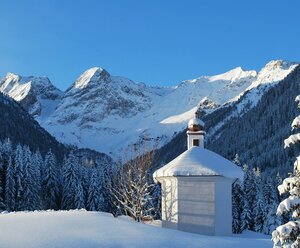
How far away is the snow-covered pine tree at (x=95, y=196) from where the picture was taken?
182 feet

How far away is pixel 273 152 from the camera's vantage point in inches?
6083

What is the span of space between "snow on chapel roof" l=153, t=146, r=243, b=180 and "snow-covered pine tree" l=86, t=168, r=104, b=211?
99.7ft

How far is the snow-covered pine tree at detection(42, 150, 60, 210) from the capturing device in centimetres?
5444

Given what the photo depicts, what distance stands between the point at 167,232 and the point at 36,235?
4.83 meters

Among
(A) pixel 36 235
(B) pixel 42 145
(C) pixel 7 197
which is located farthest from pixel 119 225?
(B) pixel 42 145

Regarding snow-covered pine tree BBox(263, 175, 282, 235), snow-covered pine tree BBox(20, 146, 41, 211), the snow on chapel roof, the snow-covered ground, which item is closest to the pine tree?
snow-covered pine tree BBox(20, 146, 41, 211)

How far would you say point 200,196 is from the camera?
79.2ft

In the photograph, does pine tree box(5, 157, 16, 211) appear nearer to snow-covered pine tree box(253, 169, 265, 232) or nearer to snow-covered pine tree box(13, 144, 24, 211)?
snow-covered pine tree box(13, 144, 24, 211)

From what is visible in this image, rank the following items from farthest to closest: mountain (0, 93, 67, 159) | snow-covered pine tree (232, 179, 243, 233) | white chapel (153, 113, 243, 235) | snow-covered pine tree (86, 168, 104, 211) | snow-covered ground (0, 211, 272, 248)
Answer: mountain (0, 93, 67, 159), snow-covered pine tree (86, 168, 104, 211), snow-covered pine tree (232, 179, 243, 233), white chapel (153, 113, 243, 235), snow-covered ground (0, 211, 272, 248)

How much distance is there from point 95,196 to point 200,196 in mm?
33207

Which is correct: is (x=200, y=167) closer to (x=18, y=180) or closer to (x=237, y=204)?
(x=237, y=204)

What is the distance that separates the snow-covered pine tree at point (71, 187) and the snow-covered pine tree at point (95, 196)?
1.63 m

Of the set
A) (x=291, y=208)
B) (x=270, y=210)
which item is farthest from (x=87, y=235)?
(x=270, y=210)

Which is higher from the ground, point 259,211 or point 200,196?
point 200,196
